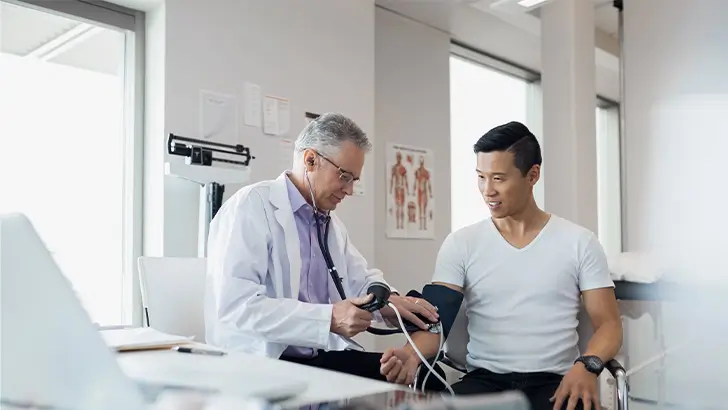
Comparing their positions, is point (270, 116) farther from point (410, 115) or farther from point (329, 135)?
point (410, 115)

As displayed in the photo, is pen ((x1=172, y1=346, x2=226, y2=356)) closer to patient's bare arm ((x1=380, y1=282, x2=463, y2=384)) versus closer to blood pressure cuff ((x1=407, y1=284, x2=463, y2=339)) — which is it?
patient's bare arm ((x1=380, y1=282, x2=463, y2=384))

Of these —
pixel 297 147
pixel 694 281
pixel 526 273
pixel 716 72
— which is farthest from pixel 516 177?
pixel 716 72

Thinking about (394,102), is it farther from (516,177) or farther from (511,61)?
(516,177)

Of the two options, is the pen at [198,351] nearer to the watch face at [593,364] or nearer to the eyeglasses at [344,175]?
the eyeglasses at [344,175]

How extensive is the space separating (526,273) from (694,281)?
2061 millimetres

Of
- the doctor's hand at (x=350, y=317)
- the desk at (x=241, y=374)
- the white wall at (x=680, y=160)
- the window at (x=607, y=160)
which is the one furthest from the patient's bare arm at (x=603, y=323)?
the window at (x=607, y=160)

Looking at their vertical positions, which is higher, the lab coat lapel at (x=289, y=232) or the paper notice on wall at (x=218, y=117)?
the paper notice on wall at (x=218, y=117)

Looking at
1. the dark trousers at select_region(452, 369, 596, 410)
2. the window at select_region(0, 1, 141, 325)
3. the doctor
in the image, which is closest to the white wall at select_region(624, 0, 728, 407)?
the dark trousers at select_region(452, 369, 596, 410)

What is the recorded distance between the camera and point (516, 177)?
6.37ft

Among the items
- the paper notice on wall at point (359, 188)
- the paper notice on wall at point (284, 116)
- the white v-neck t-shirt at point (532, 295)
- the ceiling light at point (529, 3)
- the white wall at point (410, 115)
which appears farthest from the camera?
the white wall at point (410, 115)

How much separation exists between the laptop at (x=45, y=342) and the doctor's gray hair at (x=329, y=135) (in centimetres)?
124

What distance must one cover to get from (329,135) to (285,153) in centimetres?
136

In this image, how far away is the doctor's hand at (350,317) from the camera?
5.26 ft

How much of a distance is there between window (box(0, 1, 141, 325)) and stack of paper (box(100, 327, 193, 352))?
1.31 meters
